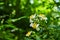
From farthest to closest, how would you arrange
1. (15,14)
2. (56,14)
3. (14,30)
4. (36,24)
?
(15,14), (14,30), (56,14), (36,24)

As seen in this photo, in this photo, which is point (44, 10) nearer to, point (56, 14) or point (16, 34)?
point (56, 14)

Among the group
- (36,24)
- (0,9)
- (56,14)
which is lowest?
(36,24)

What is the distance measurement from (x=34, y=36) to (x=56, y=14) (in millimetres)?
356

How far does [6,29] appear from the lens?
2.44m

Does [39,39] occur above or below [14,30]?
below

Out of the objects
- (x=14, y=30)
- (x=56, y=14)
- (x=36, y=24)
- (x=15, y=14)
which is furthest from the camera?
(x=15, y=14)

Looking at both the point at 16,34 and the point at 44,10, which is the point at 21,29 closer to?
the point at 16,34

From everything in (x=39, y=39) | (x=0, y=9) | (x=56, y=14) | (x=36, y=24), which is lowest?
(x=39, y=39)

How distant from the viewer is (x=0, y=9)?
2607 mm

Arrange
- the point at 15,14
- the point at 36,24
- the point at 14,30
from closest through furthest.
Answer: the point at 36,24 < the point at 14,30 < the point at 15,14

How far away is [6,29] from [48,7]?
569mm

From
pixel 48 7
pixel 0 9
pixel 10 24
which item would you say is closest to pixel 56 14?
pixel 48 7

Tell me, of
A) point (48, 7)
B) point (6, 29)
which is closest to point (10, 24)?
point (6, 29)

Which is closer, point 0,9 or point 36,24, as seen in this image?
point 36,24
